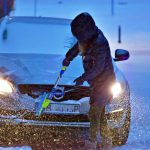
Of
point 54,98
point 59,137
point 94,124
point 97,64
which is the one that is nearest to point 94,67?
point 97,64

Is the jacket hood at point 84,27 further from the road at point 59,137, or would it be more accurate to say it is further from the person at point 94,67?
the road at point 59,137

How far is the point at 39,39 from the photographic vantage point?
860 centimetres

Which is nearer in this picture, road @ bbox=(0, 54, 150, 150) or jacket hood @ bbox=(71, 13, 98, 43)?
jacket hood @ bbox=(71, 13, 98, 43)

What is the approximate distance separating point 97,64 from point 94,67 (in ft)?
0.14

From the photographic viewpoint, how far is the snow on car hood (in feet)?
22.4

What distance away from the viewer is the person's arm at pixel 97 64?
5.93m

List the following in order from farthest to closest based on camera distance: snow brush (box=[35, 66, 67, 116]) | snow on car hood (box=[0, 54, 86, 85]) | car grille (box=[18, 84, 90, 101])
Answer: snow on car hood (box=[0, 54, 86, 85]) < car grille (box=[18, 84, 90, 101]) < snow brush (box=[35, 66, 67, 116])

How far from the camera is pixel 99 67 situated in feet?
19.5

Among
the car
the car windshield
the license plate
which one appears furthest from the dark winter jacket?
the car windshield

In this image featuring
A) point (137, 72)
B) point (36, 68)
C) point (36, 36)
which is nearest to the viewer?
point (36, 68)

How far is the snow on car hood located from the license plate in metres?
0.39

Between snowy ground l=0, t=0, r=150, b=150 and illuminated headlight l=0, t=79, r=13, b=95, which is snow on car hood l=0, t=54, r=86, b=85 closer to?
illuminated headlight l=0, t=79, r=13, b=95

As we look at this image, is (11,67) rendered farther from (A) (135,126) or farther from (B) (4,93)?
(A) (135,126)

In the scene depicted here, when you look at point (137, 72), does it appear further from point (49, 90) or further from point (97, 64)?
point (97, 64)
